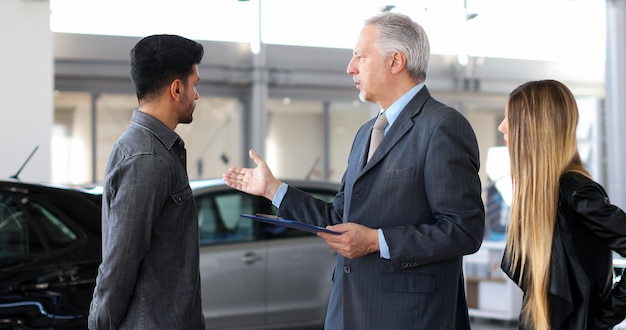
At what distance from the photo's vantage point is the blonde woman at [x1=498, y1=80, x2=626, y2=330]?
2447 millimetres

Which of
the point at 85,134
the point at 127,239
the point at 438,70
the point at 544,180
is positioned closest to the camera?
the point at 127,239

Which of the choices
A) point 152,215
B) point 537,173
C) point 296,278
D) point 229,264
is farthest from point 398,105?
point 296,278

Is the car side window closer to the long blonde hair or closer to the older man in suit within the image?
the older man in suit

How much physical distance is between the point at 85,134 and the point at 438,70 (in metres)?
5.71

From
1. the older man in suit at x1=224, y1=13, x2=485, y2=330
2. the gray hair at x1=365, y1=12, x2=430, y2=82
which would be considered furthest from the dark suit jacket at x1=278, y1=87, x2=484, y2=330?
the gray hair at x1=365, y1=12, x2=430, y2=82

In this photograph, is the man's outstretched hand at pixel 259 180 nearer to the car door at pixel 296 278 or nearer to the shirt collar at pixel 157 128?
the shirt collar at pixel 157 128

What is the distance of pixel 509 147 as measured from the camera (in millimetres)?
2584

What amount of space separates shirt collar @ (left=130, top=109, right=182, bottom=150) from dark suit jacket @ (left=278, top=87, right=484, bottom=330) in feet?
1.87

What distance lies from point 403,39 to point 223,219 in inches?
159

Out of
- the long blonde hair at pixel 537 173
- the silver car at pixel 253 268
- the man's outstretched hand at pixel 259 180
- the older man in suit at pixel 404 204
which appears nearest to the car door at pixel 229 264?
the silver car at pixel 253 268

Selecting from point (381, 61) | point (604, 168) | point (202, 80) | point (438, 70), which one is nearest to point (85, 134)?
point (202, 80)

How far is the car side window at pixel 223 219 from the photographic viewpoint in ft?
21.1

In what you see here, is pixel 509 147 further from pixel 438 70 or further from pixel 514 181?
pixel 438 70

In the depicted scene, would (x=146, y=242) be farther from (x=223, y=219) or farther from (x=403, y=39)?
(x=223, y=219)
